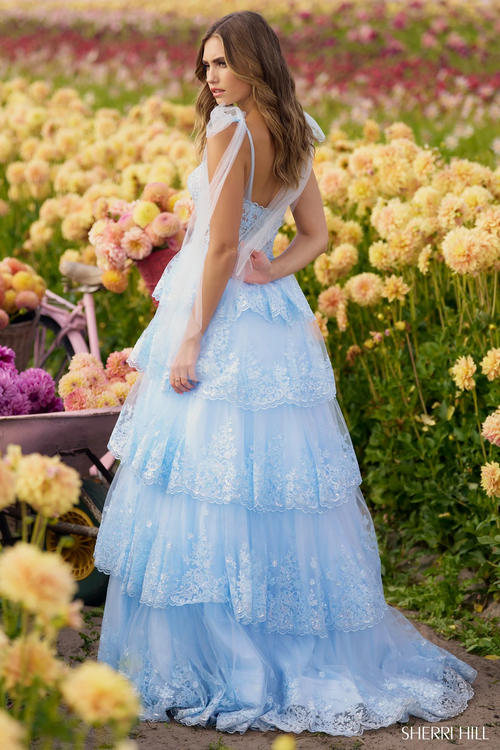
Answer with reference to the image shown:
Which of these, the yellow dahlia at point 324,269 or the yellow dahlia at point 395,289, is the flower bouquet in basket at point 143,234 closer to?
the yellow dahlia at point 324,269

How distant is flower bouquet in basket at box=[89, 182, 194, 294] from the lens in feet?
11.5

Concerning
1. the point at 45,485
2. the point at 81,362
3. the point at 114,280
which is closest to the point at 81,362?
the point at 81,362

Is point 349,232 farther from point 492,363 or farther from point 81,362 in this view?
point 81,362

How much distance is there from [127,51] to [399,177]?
1225cm

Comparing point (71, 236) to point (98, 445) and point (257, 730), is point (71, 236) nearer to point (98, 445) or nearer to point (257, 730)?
point (98, 445)

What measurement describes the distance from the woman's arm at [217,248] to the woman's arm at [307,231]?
0.35 meters

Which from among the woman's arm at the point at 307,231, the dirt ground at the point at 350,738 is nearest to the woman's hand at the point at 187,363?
the woman's arm at the point at 307,231

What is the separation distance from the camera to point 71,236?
418cm

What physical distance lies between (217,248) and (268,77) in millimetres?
535

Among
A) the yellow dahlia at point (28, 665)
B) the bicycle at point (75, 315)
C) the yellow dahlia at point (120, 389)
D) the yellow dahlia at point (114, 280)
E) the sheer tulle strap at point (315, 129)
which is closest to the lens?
the yellow dahlia at point (28, 665)

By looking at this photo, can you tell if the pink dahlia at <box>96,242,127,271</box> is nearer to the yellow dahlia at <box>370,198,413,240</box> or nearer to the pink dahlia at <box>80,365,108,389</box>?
the pink dahlia at <box>80,365,108,389</box>

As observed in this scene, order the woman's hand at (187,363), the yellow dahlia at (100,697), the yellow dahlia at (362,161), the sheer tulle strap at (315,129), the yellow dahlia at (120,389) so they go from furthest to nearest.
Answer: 1. the yellow dahlia at (362,161)
2. the yellow dahlia at (120,389)
3. the sheer tulle strap at (315,129)
4. the woman's hand at (187,363)
5. the yellow dahlia at (100,697)

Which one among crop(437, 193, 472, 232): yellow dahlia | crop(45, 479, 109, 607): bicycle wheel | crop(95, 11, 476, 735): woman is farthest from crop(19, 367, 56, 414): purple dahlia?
crop(437, 193, 472, 232): yellow dahlia
